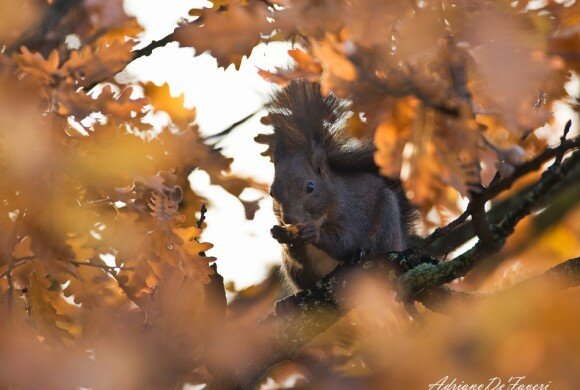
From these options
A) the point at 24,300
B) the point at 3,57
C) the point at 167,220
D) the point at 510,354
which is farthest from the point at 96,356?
the point at 510,354

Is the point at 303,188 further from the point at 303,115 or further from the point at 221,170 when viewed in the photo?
the point at 221,170

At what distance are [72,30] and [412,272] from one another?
2.06 m

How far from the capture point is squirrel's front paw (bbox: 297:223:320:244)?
5566mm

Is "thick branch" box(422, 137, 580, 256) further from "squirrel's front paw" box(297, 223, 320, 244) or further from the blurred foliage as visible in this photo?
"squirrel's front paw" box(297, 223, 320, 244)

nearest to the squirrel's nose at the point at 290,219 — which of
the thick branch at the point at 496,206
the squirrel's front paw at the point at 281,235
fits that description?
the squirrel's front paw at the point at 281,235

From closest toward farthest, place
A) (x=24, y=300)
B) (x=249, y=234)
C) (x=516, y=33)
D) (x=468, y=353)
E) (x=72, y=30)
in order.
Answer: (x=516, y=33) → (x=24, y=300) → (x=72, y=30) → (x=468, y=353) → (x=249, y=234)

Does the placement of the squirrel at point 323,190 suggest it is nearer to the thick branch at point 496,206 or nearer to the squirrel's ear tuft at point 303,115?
the squirrel's ear tuft at point 303,115

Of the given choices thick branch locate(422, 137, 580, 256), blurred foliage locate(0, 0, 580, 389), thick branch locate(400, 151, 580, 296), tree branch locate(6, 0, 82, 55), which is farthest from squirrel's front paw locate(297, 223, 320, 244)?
tree branch locate(6, 0, 82, 55)

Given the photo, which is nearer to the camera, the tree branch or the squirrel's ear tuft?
the tree branch

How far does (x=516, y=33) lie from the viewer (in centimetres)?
250

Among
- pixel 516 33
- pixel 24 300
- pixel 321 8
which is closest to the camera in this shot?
pixel 516 33

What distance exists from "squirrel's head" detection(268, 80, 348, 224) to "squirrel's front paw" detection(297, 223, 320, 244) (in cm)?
13

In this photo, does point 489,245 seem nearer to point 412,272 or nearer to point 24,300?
point 412,272

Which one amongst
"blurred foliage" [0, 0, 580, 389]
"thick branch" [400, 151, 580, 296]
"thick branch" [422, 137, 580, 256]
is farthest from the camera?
"thick branch" [400, 151, 580, 296]
